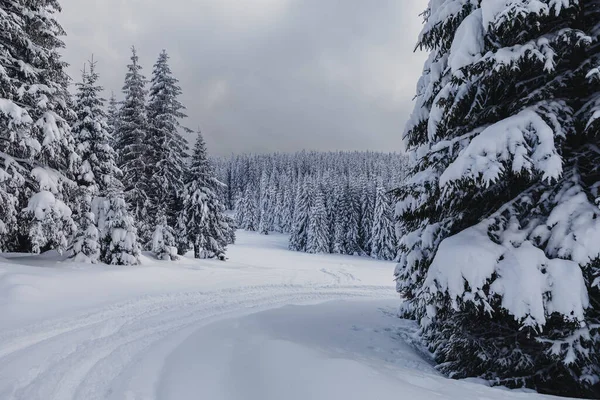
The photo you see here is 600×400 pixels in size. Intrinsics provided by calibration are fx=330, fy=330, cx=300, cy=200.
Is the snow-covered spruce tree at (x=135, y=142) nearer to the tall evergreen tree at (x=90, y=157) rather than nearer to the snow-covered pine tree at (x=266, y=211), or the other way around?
the tall evergreen tree at (x=90, y=157)

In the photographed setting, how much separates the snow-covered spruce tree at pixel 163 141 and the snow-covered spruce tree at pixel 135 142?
1.88 feet

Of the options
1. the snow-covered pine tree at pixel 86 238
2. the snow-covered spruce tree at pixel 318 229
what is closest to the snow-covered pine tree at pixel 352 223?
Result: the snow-covered spruce tree at pixel 318 229

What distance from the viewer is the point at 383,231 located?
5206 centimetres

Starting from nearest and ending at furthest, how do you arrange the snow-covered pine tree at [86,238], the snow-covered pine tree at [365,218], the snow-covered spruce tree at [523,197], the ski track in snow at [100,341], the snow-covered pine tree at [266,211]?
1. the snow-covered spruce tree at [523,197]
2. the ski track in snow at [100,341]
3. the snow-covered pine tree at [86,238]
4. the snow-covered pine tree at [365,218]
5. the snow-covered pine tree at [266,211]

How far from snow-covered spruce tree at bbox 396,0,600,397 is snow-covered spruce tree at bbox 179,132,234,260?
76.1 feet

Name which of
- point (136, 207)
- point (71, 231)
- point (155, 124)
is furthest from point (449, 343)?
point (155, 124)

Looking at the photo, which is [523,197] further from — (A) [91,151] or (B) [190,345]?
(A) [91,151]

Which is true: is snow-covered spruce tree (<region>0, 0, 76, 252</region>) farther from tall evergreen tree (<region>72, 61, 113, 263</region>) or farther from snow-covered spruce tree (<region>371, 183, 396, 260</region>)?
snow-covered spruce tree (<region>371, 183, 396, 260</region>)

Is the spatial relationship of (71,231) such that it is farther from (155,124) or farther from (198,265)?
(155,124)

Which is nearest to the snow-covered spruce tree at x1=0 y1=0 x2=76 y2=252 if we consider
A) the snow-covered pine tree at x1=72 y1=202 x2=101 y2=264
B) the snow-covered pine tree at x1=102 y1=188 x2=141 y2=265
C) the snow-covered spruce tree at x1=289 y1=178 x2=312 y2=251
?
the snow-covered pine tree at x1=72 y1=202 x2=101 y2=264

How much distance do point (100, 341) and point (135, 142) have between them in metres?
18.1

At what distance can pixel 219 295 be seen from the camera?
13.1m

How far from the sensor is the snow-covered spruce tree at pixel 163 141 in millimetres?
22469

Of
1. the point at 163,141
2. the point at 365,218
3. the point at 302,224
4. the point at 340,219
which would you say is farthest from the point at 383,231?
the point at 163,141
